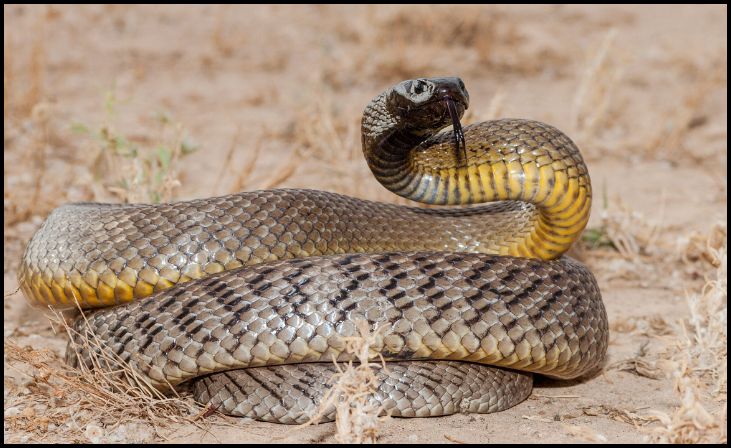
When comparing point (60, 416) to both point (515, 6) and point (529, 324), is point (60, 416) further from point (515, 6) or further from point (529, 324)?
point (515, 6)

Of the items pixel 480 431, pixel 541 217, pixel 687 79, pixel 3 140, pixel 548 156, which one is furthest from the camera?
pixel 687 79

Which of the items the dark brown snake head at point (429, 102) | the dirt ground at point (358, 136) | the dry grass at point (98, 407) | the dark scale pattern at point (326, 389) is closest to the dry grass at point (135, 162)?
the dirt ground at point (358, 136)

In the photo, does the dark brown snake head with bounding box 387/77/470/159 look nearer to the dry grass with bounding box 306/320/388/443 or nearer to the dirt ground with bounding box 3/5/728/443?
the dry grass with bounding box 306/320/388/443

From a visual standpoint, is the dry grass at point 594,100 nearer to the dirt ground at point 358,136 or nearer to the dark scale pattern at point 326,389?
the dirt ground at point 358,136

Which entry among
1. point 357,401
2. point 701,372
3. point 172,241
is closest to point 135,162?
point 172,241

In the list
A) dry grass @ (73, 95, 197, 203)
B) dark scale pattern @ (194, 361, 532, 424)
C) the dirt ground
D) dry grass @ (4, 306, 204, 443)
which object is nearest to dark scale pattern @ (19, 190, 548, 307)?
dry grass @ (4, 306, 204, 443)

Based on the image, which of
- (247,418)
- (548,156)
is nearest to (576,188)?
(548,156)
